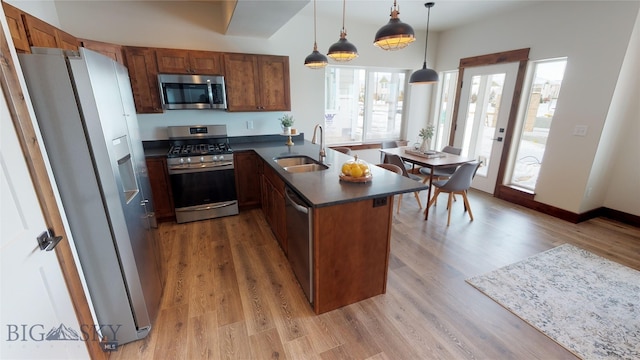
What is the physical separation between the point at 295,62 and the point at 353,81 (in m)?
1.26

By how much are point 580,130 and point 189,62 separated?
5.00 meters

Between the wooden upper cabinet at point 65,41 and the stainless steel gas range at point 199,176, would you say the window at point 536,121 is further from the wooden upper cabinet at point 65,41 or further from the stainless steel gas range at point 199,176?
the wooden upper cabinet at point 65,41

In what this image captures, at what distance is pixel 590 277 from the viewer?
2.34 metres

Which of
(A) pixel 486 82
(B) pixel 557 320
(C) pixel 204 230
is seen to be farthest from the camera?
(A) pixel 486 82

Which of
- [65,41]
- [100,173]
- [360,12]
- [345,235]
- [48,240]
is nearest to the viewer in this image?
[48,240]

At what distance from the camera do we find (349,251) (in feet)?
6.21

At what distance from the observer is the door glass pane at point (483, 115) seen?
431cm

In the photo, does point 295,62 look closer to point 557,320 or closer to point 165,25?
point 165,25

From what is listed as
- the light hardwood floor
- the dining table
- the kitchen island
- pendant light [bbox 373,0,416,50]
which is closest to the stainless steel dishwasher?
the kitchen island

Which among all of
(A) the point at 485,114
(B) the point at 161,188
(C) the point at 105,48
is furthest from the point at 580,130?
(C) the point at 105,48

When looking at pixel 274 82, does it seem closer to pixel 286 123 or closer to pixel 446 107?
pixel 286 123

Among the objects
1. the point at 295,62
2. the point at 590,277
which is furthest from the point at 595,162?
the point at 295,62

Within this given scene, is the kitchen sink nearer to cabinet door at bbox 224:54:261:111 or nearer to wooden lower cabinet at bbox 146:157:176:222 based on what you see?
cabinet door at bbox 224:54:261:111

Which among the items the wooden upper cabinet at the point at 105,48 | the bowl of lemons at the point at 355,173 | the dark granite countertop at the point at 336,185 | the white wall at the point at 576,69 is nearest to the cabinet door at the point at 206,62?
the wooden upper cabinet at the point at 105,48
